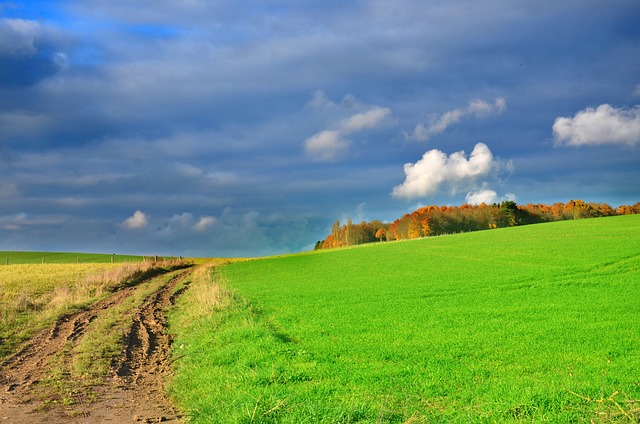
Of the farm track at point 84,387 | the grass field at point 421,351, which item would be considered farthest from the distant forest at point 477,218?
the farm track at point 84,387

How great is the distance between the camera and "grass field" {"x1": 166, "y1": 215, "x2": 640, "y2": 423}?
32.3ft

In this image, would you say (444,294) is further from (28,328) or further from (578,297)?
(28,328)

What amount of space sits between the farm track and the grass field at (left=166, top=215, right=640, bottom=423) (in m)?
0.69

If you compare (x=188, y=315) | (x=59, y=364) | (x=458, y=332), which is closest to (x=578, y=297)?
(x=458, y=332)

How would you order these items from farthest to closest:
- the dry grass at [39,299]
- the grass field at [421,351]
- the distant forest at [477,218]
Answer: the distant forest at [477,218], the dry grass at [39,299], the grass field at [421,351]

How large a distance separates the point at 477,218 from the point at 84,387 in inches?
5173

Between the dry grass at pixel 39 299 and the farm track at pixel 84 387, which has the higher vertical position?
the dry grass at pixel 39 299

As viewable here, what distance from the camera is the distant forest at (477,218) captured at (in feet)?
426

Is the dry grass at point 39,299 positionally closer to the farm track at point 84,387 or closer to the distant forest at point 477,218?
the farm track at point 84,387

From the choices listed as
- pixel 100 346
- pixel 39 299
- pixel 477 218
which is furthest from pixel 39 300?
pixel 477 218

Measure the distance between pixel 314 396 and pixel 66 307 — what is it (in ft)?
70.0

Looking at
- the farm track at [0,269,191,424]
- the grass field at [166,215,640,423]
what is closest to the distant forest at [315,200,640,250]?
the grass field at [166,215,640,423]

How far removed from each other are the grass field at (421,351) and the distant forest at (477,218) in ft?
322

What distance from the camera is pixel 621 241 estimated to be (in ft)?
158
